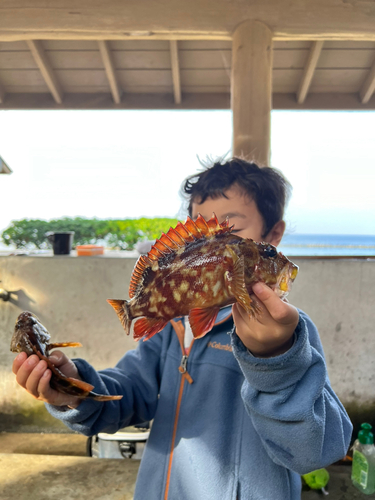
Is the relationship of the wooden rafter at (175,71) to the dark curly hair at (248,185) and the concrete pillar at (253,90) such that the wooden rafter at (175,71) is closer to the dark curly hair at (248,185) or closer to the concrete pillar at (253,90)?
the concrete pillar at (253,90)

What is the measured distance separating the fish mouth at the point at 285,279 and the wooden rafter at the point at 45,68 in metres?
4.08

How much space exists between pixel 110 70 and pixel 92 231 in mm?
2209

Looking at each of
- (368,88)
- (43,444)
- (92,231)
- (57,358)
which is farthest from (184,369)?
(368,88)

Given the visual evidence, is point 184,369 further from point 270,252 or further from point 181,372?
point 270,252

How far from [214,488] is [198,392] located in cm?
35

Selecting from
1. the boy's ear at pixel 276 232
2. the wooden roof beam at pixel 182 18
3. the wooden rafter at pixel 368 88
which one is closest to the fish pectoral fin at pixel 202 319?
the boy's ear at pixel 276 232

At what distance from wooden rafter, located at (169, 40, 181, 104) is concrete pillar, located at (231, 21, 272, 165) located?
0.93 meters

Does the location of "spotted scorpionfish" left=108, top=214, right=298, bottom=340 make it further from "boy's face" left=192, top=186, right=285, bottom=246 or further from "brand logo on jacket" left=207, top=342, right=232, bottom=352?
"brand logo on jacket" left=207, top=342, right=232, bottom=352

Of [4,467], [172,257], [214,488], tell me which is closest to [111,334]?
[4,467]

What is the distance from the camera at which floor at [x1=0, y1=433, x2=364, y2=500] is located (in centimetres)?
286

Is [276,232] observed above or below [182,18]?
below

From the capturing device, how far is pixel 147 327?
0.99 meters

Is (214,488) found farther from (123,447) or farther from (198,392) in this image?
(123,447)

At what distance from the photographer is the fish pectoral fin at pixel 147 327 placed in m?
0.98
